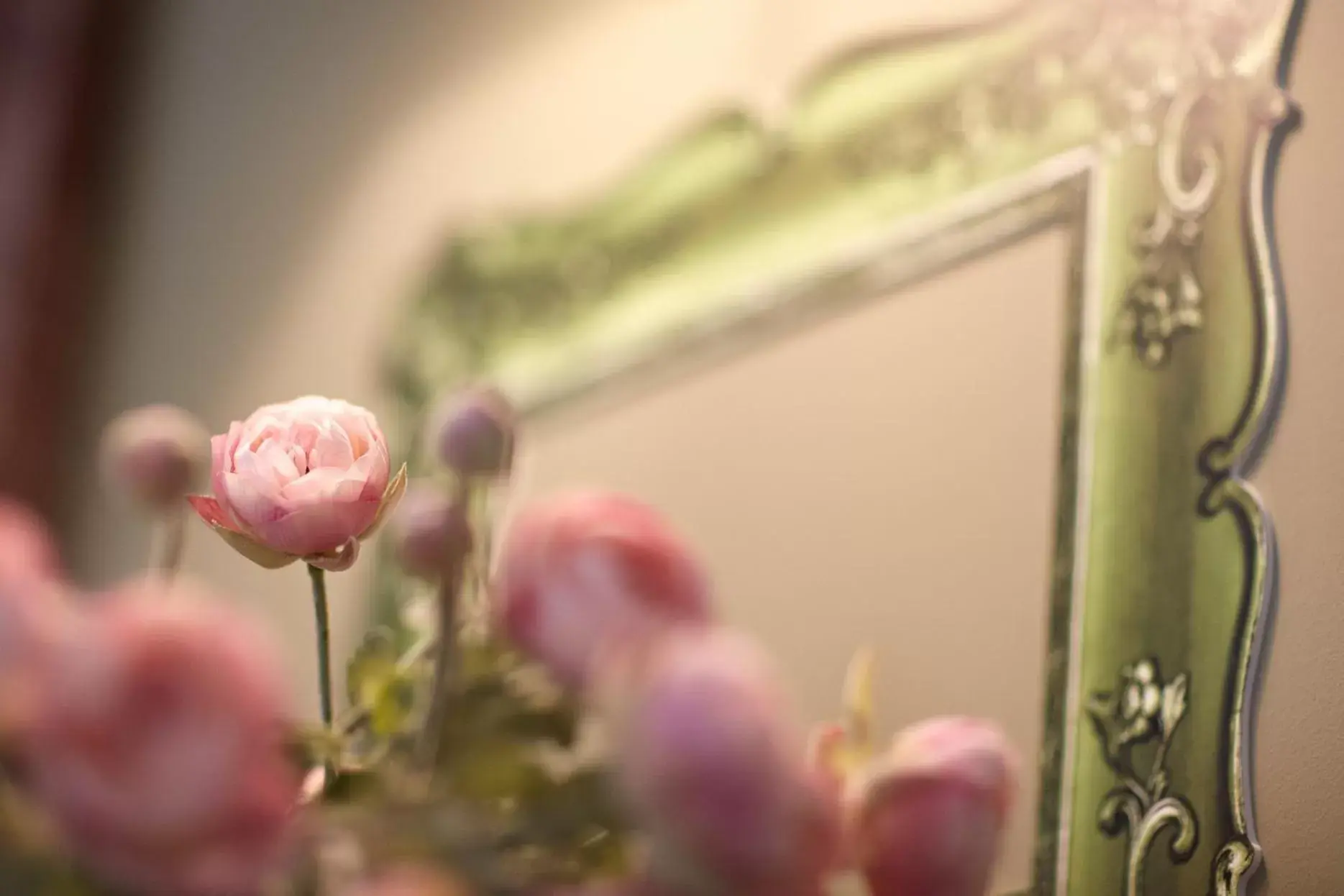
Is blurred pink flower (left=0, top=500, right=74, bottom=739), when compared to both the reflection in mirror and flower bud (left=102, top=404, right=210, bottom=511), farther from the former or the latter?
the reflection in mirror

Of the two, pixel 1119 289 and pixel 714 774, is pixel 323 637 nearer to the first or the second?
pixel 714 774

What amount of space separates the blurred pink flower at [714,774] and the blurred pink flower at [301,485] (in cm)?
21

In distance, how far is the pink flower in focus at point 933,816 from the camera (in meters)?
0.49

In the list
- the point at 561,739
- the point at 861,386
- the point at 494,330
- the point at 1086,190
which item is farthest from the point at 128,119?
the point at 561,739

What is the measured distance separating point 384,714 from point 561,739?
112mm

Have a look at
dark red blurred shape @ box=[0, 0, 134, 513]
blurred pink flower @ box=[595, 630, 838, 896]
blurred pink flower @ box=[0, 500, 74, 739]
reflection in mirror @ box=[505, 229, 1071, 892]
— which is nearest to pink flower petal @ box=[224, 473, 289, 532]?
blurred pink flower @ box=[0, 500, 74, 739]

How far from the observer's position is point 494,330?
1247 mm

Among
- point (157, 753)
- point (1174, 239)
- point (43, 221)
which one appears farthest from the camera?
point (43, 221)

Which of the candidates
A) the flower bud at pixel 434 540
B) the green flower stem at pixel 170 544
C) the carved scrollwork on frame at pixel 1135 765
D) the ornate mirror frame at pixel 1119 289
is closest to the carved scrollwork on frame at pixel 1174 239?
the ornate mirror frame at pixel 1119 289

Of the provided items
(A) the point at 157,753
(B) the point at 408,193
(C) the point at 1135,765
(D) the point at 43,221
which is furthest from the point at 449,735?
(D) the point at 43,221

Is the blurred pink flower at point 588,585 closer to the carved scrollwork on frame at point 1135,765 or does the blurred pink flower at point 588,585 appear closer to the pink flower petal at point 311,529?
the pink flower petal at point 311,529

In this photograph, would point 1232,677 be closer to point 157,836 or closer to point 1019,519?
point 1019,519

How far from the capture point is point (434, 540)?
19.8 inches

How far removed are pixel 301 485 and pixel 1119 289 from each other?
49 cm
